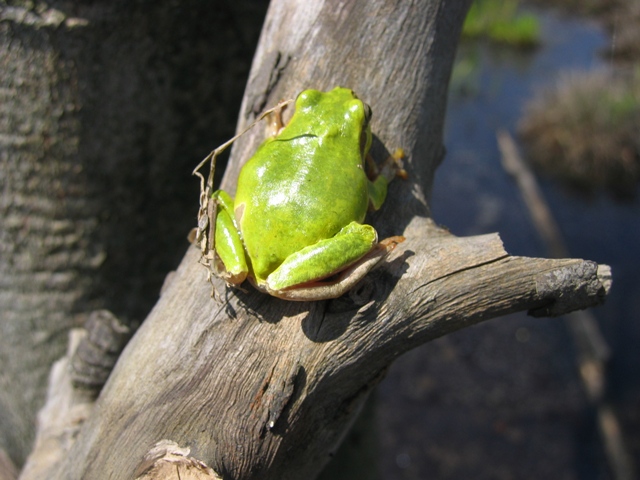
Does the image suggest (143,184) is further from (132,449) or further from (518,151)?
(518,151)

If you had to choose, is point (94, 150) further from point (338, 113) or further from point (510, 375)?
point (510, 375)

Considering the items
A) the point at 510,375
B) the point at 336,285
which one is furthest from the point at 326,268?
the point at 510,375

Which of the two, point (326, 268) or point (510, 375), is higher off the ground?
point (326, 268)

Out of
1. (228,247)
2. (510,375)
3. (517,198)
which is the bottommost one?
(510,375)

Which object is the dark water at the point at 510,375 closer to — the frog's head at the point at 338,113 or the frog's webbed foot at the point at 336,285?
the frog's head at the point at 338,113

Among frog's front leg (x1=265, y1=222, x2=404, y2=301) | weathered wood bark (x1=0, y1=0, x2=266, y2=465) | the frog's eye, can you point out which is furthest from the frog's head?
weathered wood bark (x1=0, y1=0, x2=266, y2=465)

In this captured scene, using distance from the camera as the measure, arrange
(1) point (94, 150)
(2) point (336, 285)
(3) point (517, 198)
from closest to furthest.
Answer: (2) point (336, 285), (1) point (94, 150), (3) point (517, 198)

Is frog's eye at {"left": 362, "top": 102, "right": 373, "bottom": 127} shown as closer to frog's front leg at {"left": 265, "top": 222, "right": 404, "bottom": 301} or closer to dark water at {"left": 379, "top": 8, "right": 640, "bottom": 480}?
frog's front leg at {"left": 265, "top": 222, "right": 404, "bottom": 301}
